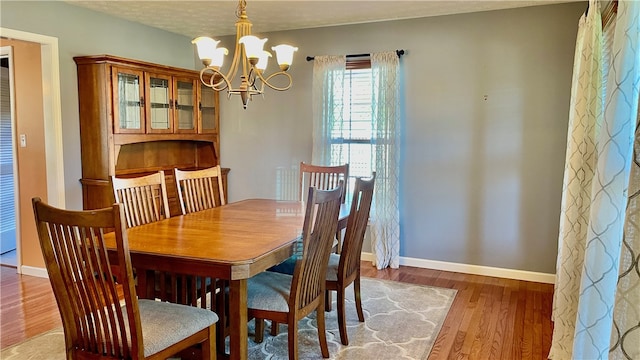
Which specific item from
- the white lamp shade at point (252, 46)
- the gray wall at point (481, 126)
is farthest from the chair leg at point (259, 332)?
the gray wall at point (481, 126)

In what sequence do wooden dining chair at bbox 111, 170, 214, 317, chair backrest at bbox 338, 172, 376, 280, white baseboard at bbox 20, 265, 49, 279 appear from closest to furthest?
wooden dining chair at bbox 111, 170, 214, 317 < chair backrest at bbox 338, 172, 376, 280 < white baseboard at bbox 20, 265, 49, 279

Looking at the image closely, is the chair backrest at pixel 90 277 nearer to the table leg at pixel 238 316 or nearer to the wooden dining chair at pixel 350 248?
the table leg at pixel 238 316

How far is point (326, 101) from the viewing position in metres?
4.44

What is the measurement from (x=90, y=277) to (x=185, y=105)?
3.21m

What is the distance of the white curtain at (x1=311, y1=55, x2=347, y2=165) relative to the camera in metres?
4.39

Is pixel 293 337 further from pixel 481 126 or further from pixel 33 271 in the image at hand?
pixel 33 271

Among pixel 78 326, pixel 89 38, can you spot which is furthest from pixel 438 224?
pixel 89 38

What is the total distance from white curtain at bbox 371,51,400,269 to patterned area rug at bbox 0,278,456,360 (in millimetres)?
772

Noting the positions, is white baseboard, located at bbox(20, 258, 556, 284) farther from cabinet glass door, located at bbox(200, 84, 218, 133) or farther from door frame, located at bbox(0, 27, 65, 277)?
cabinet glass door, located at bbox(200, 84, 218, 133)

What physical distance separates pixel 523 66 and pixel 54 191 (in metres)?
4.06

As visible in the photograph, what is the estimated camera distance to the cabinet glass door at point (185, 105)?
4500 mm

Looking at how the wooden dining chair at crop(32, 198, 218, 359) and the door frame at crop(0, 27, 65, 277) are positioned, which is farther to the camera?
the door frame at crop(0, 27, 65, 277)

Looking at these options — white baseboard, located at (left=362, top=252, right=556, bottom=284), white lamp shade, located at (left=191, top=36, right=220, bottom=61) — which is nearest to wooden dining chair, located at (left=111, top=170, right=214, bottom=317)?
white lamp shade, located at (left=191, top=36, right=220, bottom=61)

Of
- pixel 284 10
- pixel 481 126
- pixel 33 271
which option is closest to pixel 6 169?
pixel 33 271
